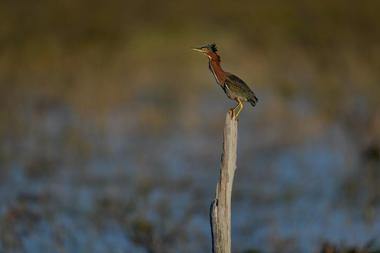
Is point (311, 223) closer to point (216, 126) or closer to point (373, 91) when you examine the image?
point (216, 126)

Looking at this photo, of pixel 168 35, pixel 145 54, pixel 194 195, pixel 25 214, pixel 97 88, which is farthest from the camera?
pixel 168 35

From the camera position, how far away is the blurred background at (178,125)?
10602 millimetres

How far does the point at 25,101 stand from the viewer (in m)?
15.3

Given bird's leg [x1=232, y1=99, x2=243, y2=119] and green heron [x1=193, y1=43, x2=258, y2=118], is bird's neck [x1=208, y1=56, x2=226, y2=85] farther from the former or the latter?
bird's leg [x1=232, y1=99, x2=243, y2=119]

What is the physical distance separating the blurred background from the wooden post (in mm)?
2917

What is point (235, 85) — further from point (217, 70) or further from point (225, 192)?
point (225, 192)

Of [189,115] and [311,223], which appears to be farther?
[189,115]

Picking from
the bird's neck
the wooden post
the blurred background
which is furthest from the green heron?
the blurred background

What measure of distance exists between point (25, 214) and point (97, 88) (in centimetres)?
677

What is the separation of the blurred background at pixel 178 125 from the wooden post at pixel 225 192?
2.92m

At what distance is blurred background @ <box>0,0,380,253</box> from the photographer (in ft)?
34.8

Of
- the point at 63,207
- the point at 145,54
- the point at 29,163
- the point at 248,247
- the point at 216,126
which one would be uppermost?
the point at 145,54

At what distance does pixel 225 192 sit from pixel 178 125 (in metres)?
8.91

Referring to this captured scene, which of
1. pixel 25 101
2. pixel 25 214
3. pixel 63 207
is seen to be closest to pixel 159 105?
pixel 25 101
